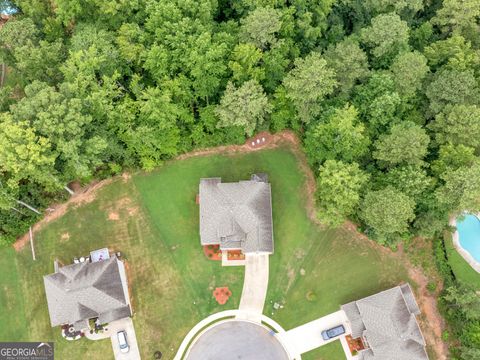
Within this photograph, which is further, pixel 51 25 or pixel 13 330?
pixel 51 25

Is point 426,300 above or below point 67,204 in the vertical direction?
below

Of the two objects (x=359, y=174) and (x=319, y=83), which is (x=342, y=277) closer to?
(x=359, y=174)

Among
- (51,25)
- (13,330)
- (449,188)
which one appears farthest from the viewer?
(51,25)

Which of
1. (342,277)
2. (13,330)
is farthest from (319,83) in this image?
(13,330)

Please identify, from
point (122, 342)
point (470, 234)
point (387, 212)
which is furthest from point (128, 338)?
point (470, 234)

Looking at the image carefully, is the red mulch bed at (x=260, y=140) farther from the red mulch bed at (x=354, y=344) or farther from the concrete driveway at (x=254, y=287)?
the red mulch bed at (x=354, y=344)

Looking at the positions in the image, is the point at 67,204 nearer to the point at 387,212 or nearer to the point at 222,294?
the point at 222,294
